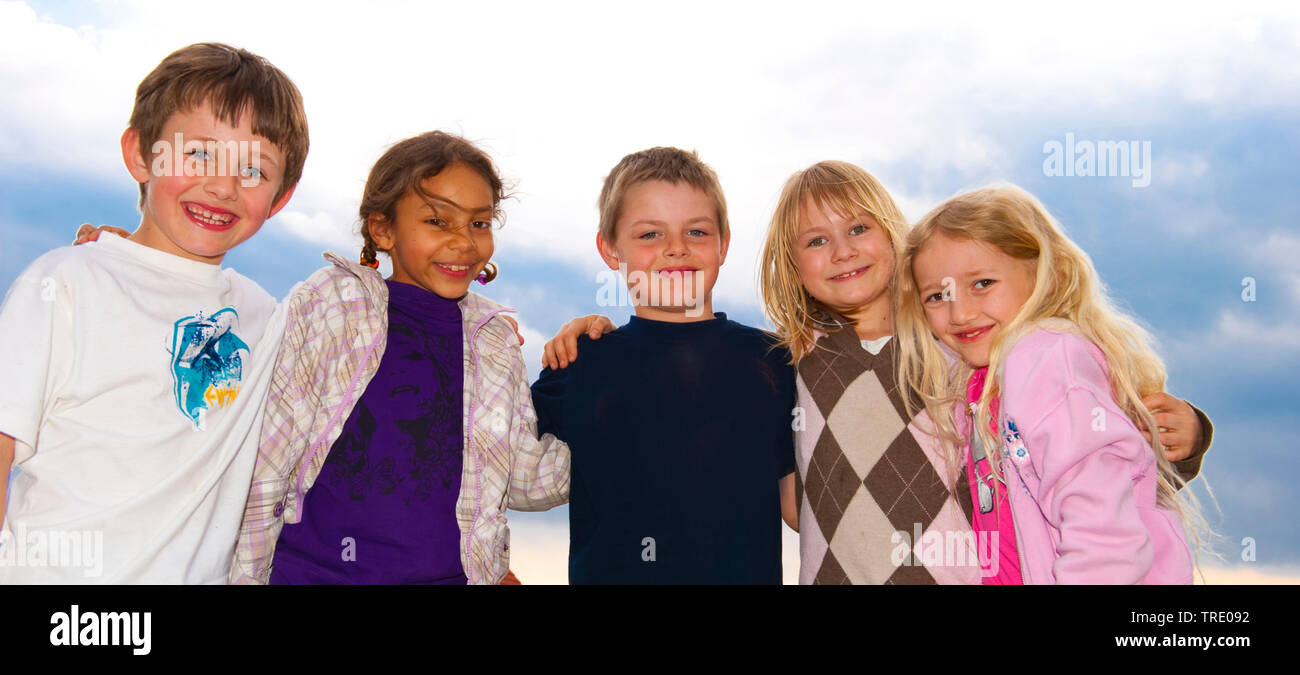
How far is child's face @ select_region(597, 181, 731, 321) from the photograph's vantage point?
150 inches

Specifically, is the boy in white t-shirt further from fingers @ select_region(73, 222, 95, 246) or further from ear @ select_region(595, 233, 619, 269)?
ear @ select_region(595, 233, 619, 269)

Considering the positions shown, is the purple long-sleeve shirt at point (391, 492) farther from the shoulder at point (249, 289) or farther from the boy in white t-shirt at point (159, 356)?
the shoulder at point (249, 289)

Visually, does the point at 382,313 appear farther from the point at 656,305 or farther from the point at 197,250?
the point at 656,305

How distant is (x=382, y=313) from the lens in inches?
141

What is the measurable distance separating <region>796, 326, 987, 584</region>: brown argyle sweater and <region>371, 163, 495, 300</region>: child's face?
1.67 m

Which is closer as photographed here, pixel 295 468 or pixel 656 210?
pixel 295 468

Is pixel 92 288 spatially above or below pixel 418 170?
below

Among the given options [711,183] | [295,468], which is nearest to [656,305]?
[711,183]

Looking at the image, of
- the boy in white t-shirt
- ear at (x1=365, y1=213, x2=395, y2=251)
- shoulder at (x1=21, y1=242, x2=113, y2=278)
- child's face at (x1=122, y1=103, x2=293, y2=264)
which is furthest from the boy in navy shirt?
shoulder at (x1=21, y1=242, x2=113, y2=278)

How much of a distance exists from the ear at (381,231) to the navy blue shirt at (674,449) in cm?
99
